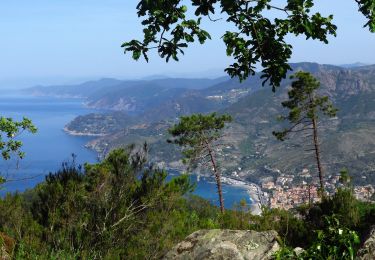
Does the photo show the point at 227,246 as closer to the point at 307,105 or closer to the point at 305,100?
the point at 305,100

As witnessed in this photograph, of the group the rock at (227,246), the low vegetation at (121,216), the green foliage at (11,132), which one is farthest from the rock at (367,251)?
the green foliage at (11,132)

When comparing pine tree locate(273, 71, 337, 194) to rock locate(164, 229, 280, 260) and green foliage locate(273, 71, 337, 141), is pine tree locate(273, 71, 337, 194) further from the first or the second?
rock locate(164, 229, 280, 260)

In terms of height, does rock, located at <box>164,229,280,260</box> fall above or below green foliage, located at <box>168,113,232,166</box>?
above

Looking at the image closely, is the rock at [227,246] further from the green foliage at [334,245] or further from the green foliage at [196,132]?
the green foliage at [196,132]

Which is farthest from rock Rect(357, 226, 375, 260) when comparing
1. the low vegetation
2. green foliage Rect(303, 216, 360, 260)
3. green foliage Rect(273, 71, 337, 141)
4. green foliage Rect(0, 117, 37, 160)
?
green foliage Rect(273, 71, 337, 141)

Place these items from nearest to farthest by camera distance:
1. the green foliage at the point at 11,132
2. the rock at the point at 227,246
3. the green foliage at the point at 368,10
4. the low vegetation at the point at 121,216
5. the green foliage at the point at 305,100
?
the green foliage at the point at 368,10, the rock at the point at 227,246, the low vegetation at the point at 121,216, the green foliage at the point at 11,132, the green foliage at the point at 305,100

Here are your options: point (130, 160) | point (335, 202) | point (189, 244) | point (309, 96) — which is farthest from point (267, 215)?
point (309, 96)

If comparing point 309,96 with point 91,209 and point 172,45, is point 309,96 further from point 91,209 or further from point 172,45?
point 172,45

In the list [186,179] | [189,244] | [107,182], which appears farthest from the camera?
[186,179]
